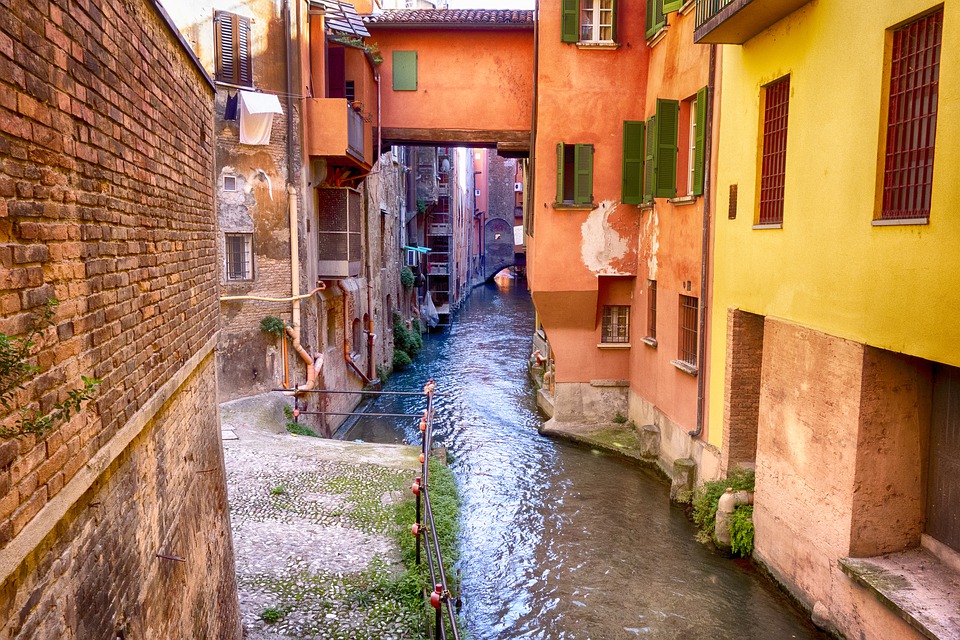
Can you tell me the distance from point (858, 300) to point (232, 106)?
11.7 metres

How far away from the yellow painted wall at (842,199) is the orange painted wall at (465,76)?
25.7 feet

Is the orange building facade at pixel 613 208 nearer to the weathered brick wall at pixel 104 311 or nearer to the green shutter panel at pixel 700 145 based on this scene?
the green shutter panel at pixel 700 145

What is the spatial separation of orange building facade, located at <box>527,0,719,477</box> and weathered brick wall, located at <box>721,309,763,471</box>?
2.22 m

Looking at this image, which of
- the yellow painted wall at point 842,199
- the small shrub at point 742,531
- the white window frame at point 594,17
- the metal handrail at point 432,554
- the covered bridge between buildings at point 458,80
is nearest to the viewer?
the metal handrail at point 432,554

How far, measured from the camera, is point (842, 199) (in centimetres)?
767

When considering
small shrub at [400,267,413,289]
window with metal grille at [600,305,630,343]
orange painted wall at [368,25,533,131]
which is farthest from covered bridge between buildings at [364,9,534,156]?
small shrub at [400,267,413,289]

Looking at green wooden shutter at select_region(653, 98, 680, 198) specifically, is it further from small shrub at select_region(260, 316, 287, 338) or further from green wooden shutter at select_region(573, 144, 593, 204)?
small shrub at select_region(260, 316, 287, 338)

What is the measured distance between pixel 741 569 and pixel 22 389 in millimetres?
9487

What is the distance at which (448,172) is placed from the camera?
3781 cm

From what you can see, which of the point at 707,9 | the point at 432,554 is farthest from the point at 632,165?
the point at 432,554

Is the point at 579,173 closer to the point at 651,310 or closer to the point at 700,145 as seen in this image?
the point at 651,310

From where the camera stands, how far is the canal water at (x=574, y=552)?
28.6 feet

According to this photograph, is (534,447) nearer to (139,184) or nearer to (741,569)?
(741,569)

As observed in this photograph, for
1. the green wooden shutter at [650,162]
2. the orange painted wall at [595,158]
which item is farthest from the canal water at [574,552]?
the green wooden shutter at [650,162]
